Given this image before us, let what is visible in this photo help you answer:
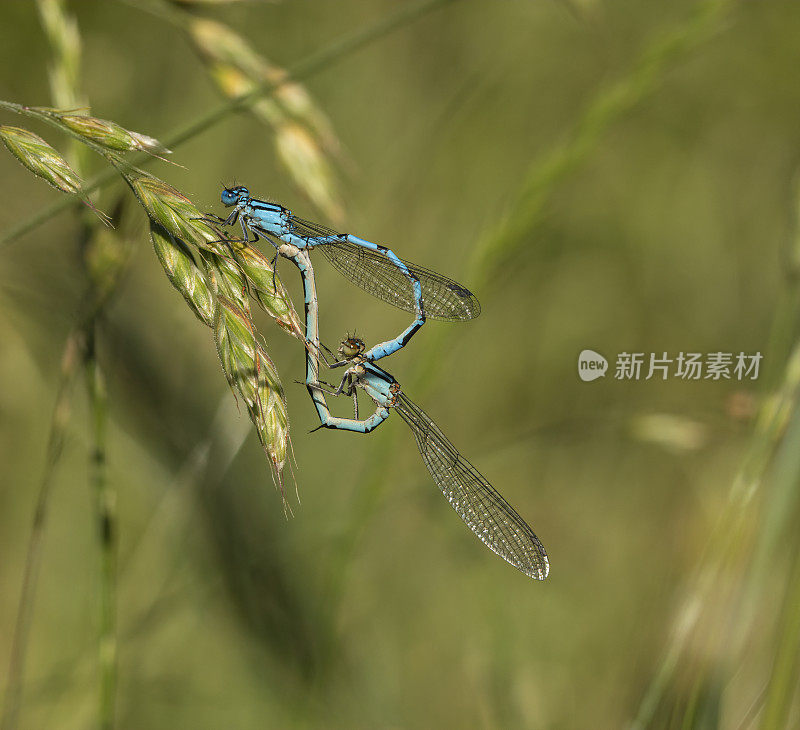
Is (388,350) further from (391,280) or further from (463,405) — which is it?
(463,405)

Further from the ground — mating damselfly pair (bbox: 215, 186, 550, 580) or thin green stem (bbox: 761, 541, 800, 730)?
mating damselfly pair (bbox: 215, 186, 550, 580)

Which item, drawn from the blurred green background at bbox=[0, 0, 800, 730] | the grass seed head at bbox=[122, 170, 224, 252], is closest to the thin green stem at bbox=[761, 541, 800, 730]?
the blurred green background at bbox=[0, 0, 800, 730]

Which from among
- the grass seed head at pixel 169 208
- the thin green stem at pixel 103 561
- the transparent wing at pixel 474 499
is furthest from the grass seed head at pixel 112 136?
the transparent wing at pixel 474 499

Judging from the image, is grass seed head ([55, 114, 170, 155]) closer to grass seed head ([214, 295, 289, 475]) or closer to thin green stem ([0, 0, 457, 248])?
thin green stem ([0, 0, 457, 248])

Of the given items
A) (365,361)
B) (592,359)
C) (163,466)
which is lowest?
(163,466)

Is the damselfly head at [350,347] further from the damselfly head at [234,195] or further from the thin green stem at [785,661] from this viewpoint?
the thin green stem at [785,661]

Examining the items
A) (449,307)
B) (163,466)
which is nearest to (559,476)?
(449,307)

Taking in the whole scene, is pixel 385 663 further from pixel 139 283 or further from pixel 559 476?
pixel 139 283

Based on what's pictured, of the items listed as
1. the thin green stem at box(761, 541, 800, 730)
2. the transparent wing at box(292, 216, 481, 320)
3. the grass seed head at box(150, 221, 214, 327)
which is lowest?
the thin green stem at box(761, 541, 800, 730)

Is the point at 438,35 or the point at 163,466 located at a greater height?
the point at 438,35
